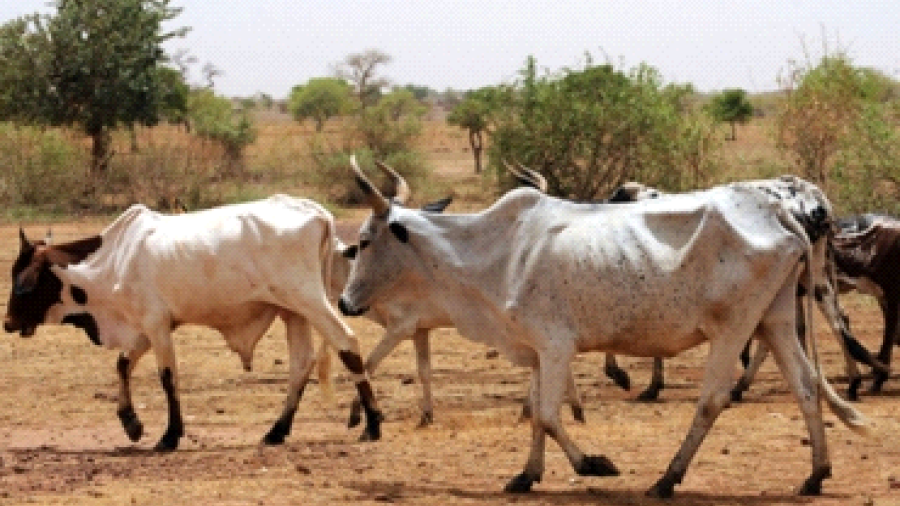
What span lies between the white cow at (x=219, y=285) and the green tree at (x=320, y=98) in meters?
53.9

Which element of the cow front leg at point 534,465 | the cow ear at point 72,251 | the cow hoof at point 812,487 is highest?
the cow ear at point 72,251

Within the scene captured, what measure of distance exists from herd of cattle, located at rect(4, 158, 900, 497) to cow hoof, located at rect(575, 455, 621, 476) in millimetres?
11

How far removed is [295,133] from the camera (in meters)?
60.9

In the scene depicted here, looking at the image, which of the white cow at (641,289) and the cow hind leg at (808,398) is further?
the cow hind leg at (808,398)

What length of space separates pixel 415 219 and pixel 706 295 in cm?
179

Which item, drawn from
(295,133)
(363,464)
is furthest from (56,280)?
(295,133)

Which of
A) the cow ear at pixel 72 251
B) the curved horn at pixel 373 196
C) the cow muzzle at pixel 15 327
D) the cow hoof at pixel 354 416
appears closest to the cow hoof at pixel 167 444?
the cow hoof at pixel 354 416

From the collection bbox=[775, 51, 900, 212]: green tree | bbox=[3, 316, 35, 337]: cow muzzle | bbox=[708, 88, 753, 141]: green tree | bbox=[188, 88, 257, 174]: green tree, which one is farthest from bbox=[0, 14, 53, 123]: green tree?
bbox=[708, 88, 753, 141]: green tree

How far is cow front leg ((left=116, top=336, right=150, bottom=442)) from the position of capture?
36.4 feet

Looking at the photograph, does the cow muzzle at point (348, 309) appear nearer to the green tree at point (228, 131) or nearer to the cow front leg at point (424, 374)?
the cow front leg at point (424, 374)

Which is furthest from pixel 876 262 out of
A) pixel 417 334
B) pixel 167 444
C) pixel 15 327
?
pixel 15 327

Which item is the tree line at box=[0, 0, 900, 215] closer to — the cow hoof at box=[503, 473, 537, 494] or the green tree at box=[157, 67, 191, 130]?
the green tree at box=[157, 67, 191, 130]

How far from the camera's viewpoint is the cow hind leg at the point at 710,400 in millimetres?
8211

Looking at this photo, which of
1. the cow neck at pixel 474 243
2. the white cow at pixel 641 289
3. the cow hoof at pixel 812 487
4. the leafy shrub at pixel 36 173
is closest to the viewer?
the white cow at pixel 641 289
